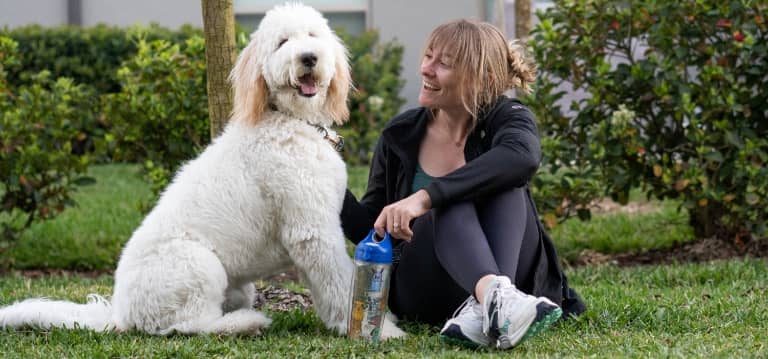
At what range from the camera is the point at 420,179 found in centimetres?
440

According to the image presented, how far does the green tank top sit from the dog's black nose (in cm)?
63

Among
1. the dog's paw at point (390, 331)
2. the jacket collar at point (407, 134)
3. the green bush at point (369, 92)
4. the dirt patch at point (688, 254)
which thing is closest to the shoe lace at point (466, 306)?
the dog's paw at point (390, 331)

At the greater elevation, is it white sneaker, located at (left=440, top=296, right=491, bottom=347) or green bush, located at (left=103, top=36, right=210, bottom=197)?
green bush, located at (left=103, top=36, right=210, bottom=197)

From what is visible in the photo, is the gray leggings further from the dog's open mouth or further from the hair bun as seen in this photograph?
the dog's open mouth

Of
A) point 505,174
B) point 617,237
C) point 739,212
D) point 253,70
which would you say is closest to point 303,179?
point 253,70

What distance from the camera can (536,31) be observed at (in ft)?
21.5

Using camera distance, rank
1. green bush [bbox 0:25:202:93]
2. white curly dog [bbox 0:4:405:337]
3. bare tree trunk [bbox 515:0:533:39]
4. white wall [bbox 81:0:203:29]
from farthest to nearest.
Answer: white wall [bbox 81:0:203:29] < green bush [bbox 0:25:202:93] < bare tree trunk [bbox 515:0:533:39] < white curly dog [bbox 0:4:405:337]

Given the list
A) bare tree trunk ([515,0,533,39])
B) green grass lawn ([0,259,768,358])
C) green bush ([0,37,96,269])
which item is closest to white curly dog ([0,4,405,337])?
green grass lawn ([0,259,768,358])

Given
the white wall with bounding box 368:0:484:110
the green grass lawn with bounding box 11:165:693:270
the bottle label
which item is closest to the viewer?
the bottle label

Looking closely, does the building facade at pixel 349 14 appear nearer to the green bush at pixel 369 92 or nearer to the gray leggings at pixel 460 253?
the green bush at pixel 369 92

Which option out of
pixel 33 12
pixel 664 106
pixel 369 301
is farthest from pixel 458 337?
pixel 33 12

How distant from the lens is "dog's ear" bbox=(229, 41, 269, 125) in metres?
4.23

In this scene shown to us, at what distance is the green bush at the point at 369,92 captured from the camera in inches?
421

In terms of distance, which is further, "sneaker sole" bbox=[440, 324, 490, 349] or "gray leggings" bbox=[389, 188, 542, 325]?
"gray leggings" bbox=[389, 188, 542, 325]
